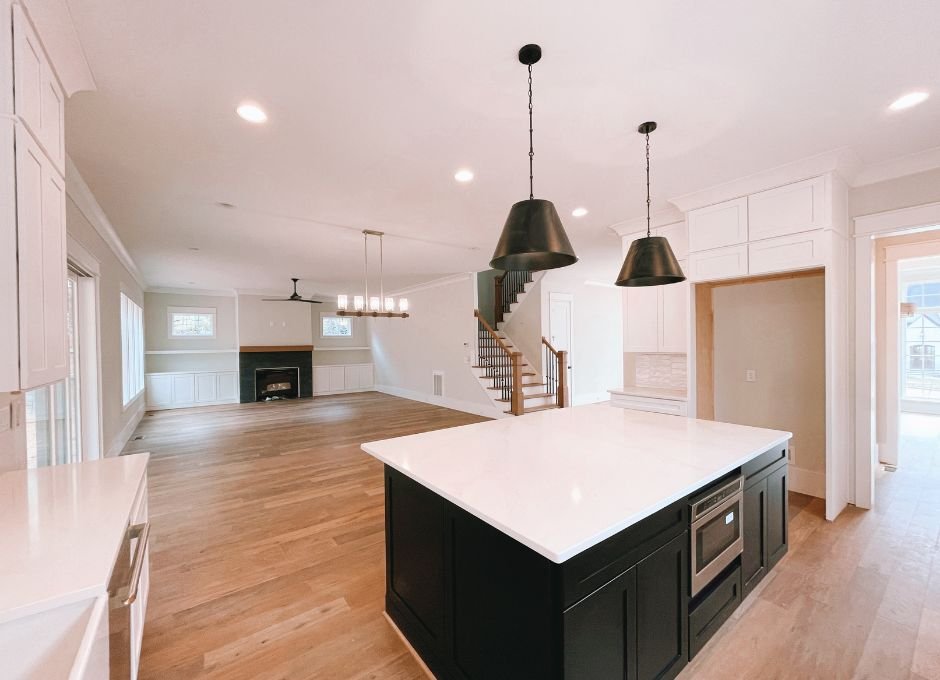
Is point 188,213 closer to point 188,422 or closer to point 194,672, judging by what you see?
point 194,672

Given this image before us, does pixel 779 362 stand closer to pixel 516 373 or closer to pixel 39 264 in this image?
pixel 516 373

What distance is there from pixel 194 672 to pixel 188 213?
3915mm

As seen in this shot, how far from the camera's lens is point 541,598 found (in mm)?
1195

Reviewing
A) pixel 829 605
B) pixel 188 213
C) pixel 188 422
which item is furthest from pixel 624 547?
pixel 188 422

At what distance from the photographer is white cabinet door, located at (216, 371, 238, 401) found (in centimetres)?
941

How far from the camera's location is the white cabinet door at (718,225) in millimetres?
3396

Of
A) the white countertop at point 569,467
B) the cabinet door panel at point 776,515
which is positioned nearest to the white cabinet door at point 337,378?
the white countertop at point 569,467

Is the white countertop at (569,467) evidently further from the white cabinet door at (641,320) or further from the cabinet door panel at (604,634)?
the white cabinet door at (641,320)

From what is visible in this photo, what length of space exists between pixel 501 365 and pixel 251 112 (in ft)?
19.6

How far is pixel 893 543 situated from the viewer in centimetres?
276

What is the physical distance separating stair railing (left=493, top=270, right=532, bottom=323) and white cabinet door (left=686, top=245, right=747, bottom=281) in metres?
5.14

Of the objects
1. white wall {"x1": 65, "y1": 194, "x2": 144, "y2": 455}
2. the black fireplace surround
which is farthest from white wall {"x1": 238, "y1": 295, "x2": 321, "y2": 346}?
white wall {"x1": 65, "y1": 194, "x2": 144, "y2": 455}

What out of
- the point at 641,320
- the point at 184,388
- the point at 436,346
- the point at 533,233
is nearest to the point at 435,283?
the point at 436,346

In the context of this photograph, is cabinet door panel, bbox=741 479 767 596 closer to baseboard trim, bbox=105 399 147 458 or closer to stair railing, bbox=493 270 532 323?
baseboard trim, bbox=105 399 147 458
